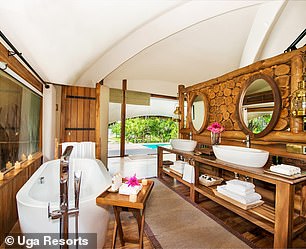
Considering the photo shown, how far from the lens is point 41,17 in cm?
150

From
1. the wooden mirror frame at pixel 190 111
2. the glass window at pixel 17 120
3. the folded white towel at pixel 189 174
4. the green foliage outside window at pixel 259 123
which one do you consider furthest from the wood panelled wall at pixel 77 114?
the green foliage outside window at pixel 259 123

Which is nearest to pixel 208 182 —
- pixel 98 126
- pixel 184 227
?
pixel 184 227

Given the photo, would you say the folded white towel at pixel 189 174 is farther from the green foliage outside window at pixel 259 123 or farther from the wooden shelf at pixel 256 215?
the green foliage outside window at pixel 259 123

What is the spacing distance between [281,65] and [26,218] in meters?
2.86

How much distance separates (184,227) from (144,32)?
2546 millimetres

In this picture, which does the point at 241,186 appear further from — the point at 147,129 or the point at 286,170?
the point at 147,129

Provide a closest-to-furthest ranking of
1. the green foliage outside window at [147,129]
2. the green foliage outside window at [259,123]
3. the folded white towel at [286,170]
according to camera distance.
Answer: the folded white towel at [286,170], the green foliage outside window at [259,123], the green foliage outside window at [147,129]

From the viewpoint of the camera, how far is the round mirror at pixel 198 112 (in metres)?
3.11

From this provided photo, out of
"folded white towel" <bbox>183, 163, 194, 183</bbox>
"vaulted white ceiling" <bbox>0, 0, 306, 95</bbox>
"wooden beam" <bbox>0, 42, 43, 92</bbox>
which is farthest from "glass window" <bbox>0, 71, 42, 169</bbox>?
"folded white towel" <bbox>183, 163, 194, 183</bbox>

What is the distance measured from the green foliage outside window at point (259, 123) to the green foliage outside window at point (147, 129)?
3089mm

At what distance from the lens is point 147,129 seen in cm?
509

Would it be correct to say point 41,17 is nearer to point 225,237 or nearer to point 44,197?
point 44,197

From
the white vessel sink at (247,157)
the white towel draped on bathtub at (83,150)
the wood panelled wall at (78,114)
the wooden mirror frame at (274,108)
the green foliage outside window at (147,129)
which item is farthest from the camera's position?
the green foliage outside window at (147,129)

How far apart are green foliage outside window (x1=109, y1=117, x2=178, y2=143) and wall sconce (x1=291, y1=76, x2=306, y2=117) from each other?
366cm
